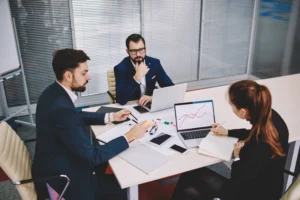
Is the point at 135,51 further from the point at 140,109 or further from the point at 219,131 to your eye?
the point at 219,131

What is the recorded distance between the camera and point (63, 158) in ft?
5.84

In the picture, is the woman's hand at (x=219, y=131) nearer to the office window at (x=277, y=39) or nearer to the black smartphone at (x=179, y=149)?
the black smartphone at (x=179, y=149)

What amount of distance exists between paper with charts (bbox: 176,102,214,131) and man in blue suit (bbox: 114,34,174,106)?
1.68 ft

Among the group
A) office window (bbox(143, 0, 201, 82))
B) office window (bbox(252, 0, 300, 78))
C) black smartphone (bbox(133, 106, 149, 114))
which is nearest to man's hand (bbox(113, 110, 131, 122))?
black smartphone (bbox(133, 106, 149, 114))

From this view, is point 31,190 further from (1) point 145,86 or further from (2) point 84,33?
(2) point 84,33

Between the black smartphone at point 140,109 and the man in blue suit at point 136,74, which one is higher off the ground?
the man in blue suit at point 136,74

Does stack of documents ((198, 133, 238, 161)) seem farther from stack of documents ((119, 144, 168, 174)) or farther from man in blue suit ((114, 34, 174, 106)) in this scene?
man in blue suit ((114, 34, 174, 106))

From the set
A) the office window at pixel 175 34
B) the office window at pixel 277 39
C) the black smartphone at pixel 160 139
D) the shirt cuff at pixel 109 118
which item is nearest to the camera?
the black smartphone at pixel 160 139

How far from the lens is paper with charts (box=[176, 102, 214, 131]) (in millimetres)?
2174

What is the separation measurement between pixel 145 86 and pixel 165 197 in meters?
1.25

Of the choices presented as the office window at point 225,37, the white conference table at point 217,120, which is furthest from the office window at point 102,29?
the white conference table at point 217,120

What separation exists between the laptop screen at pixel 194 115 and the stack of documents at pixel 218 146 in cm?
14

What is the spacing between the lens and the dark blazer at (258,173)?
5.31ft

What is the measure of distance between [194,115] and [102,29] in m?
2.55
